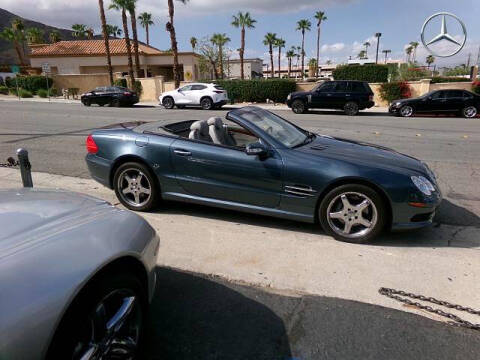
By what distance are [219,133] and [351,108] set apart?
611 inches

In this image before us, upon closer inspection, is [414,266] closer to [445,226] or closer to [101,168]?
[445,226]

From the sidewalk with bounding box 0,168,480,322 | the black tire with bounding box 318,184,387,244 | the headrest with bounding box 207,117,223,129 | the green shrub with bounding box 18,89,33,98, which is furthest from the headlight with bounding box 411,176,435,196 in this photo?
the green shrub with bounding box 18,89,33,98

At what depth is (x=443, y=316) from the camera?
2.72 meters

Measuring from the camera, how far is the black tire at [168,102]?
22.8m

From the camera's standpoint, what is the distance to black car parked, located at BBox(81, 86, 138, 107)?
24141 mm

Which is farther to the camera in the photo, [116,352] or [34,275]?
[116,352]

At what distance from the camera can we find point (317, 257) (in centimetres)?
363

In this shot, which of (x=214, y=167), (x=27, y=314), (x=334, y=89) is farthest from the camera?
(x=334, y=89)

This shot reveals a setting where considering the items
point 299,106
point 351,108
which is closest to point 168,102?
point 299,106

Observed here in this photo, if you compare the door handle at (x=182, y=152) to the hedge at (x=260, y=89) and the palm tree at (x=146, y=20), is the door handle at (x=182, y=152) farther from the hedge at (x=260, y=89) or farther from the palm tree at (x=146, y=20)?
the palm tree at (x=146, y=20)

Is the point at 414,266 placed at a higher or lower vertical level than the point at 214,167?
lower

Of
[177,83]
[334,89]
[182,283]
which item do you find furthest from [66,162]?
[177,83]

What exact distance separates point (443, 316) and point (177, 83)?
2916 centimetres

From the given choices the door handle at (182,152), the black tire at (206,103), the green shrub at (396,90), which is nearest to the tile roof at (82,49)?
the black tire at (206,103)
